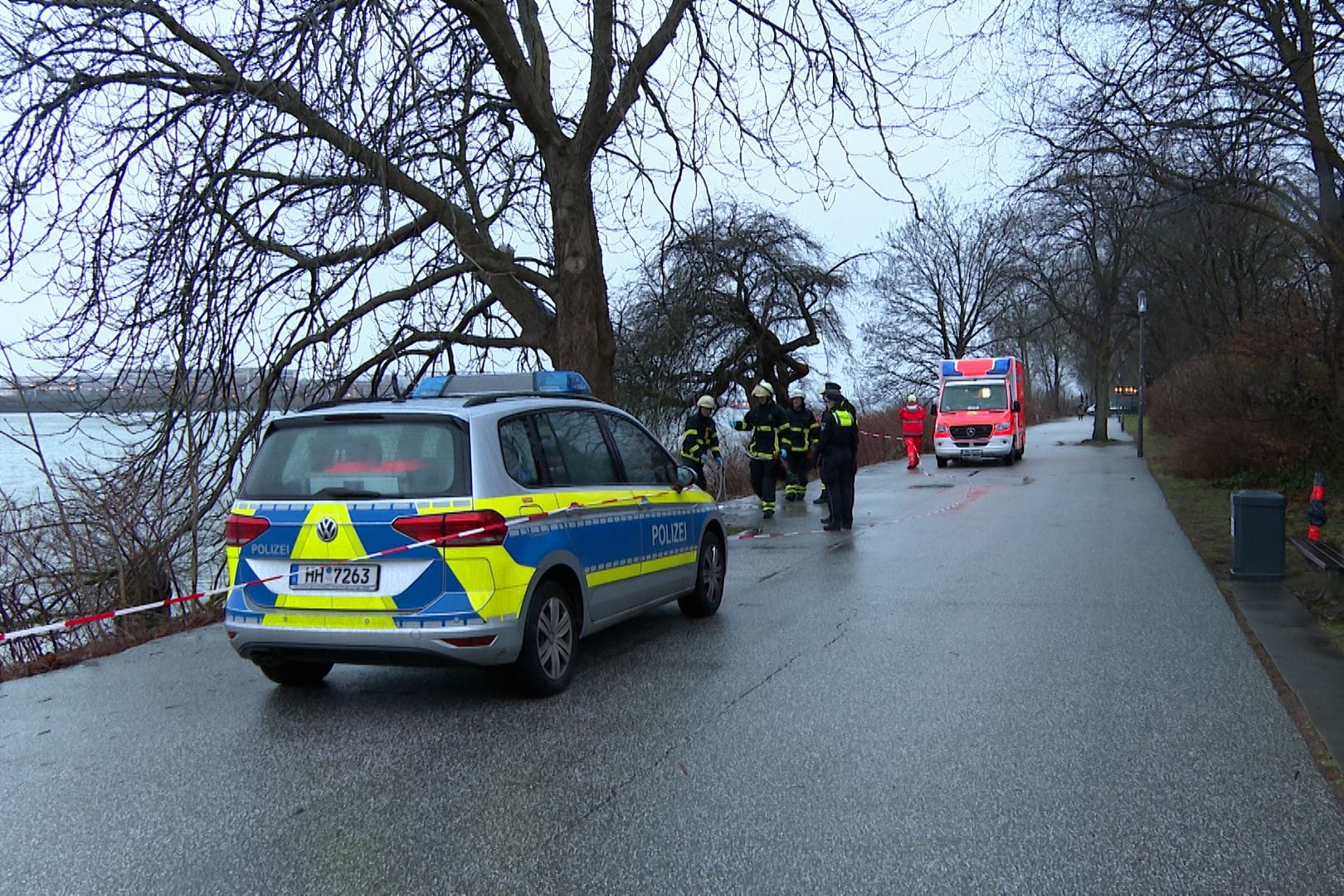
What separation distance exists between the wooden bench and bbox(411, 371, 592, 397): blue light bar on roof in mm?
5694

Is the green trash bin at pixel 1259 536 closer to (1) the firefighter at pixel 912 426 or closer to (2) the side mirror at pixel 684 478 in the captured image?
(2) the side mirror at pixel 684 478

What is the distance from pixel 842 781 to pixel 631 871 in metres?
1.26

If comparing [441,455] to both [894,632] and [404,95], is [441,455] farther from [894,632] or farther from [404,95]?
[404,95]

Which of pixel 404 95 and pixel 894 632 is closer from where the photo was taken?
pixel 894 632

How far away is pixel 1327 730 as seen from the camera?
18.4 feet

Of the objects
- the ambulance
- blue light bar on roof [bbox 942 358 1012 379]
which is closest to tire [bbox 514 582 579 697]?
the ambulance

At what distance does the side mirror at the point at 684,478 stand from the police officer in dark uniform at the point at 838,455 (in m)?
6.04

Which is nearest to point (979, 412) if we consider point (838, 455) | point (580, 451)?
point (838, 455)

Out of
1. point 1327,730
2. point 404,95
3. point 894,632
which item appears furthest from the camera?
point 404,95

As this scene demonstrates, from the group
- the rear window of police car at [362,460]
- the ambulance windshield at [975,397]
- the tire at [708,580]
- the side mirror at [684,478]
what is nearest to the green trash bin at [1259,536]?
the tire at [708,580]

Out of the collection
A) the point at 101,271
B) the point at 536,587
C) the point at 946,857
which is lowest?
the point at 946,857

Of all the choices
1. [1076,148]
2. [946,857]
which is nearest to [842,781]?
[946,857]

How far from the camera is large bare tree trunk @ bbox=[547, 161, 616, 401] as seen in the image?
13.4 meters

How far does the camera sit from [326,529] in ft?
20.3
